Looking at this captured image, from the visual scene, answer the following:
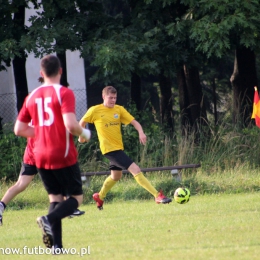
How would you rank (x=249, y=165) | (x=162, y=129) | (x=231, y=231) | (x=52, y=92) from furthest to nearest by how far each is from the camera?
(x=162, y=129)
(x=249, y=165)
(x=231, y=231)
(x=52, y=92)

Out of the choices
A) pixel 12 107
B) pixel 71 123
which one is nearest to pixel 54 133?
pixel 71 123

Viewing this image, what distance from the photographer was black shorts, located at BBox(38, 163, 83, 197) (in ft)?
22.5

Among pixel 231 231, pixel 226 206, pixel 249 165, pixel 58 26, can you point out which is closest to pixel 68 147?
pixel 231 231

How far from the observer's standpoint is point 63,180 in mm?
6918

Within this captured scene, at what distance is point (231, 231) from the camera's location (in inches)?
330

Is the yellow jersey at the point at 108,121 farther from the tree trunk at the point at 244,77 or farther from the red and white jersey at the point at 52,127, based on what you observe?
the tree trunk at the point at 244,77

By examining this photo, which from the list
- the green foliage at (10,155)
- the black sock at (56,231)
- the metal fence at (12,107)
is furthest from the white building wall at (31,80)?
the black sock at (56,231)

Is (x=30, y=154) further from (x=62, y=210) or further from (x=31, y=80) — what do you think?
(x=31, y=80)

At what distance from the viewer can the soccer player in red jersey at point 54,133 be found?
21.9 feet

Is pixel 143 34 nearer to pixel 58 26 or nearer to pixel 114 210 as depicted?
pixel 58 26

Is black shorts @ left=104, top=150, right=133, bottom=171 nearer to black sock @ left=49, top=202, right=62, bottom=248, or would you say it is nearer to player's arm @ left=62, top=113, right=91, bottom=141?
black sock @ left=49, top=202, right=62, bottom=248

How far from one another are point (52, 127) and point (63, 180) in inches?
22.3

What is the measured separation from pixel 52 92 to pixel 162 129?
12112 millimetres

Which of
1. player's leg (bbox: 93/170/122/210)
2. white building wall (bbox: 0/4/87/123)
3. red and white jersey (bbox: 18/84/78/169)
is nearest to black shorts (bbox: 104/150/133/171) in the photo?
player's leg (bbox: 93/170/122/210)
